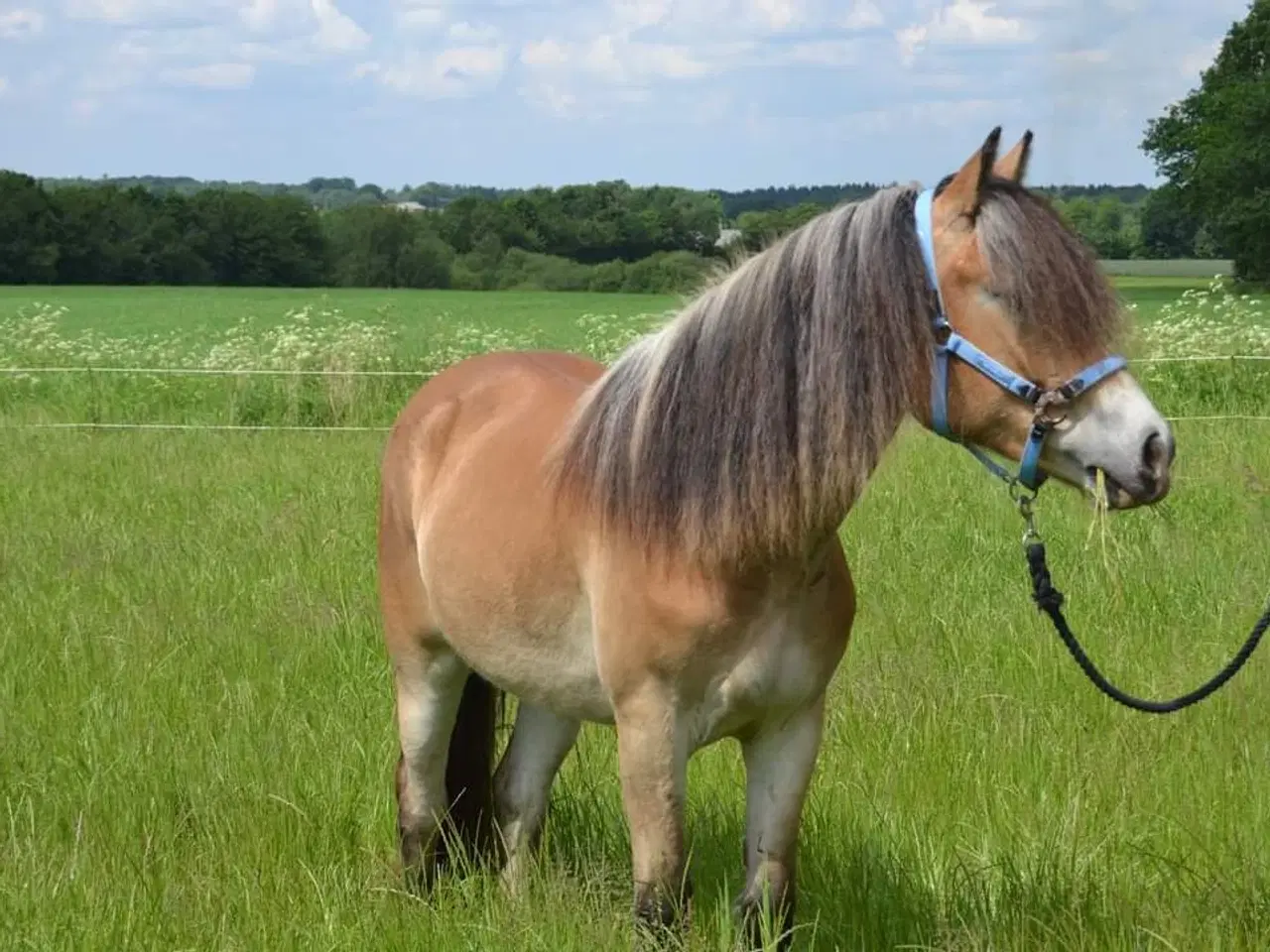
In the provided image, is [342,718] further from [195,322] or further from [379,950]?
[195,322]

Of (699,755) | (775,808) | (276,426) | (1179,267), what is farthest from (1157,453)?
(1179,267)

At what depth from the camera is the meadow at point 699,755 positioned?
12.2ft

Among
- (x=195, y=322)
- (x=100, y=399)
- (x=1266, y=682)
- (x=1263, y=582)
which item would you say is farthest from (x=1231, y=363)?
(x=195, y=322)

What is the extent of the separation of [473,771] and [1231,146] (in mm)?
45381

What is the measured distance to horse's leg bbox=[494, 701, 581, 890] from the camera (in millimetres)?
4336

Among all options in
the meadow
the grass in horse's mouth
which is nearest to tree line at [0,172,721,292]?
the meadow

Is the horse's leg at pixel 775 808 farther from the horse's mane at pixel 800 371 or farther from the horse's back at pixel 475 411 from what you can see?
the horse's back at pixel 475 411

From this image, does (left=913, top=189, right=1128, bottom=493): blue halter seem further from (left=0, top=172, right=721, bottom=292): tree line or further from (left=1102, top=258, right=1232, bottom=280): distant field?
(left=0, top=172, right=721, bottom=292): tree line

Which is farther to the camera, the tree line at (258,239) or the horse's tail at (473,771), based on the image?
the tree line at (258,239)

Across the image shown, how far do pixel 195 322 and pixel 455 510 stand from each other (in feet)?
103

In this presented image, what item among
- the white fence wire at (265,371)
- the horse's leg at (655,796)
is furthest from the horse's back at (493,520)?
the white fence wire at (265,371)

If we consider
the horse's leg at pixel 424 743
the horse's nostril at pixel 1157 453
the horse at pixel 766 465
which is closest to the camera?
the horse's nostril at pixel 1157 453

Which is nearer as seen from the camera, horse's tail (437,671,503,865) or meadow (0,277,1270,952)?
meadow (0,277,1270,952)

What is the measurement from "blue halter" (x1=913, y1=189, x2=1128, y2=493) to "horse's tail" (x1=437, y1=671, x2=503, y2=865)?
5.98 feet
